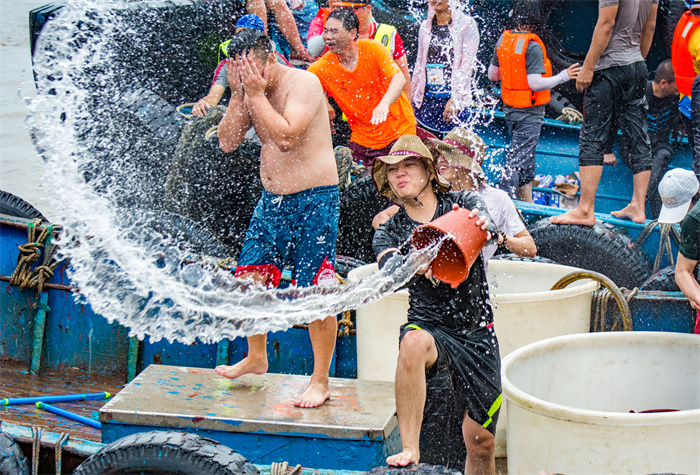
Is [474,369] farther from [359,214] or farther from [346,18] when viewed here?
[346,18]

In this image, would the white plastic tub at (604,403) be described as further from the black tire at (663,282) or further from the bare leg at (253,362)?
the black tire at (663,282)

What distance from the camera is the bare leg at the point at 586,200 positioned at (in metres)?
5.32

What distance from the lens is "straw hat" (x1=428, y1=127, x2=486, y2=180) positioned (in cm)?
402

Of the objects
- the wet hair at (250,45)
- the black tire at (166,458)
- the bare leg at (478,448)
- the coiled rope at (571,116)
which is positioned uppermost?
the wet hair at (250,45)

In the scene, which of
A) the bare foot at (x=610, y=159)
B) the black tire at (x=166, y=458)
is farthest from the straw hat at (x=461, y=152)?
the bare foot at (x=610, y=159)

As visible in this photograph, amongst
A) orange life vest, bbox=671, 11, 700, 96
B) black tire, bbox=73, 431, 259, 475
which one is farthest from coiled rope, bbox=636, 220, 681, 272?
black tire, bbox=73, 431, 259, 475

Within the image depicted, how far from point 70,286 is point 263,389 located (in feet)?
5.69

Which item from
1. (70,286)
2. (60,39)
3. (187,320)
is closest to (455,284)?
(187,320)

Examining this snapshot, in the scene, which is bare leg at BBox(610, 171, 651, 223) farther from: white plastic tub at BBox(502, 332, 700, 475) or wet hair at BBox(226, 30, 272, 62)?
wet hair at BBox(226, 30, 272, 62)

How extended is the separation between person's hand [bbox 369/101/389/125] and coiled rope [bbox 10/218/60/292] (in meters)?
2.14

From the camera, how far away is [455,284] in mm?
3055

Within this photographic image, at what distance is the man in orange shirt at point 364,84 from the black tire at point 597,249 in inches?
48.1

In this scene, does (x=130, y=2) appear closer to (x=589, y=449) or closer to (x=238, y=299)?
(x=238, y=299)

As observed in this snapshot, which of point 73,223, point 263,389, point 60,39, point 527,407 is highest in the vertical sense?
point 60,39
